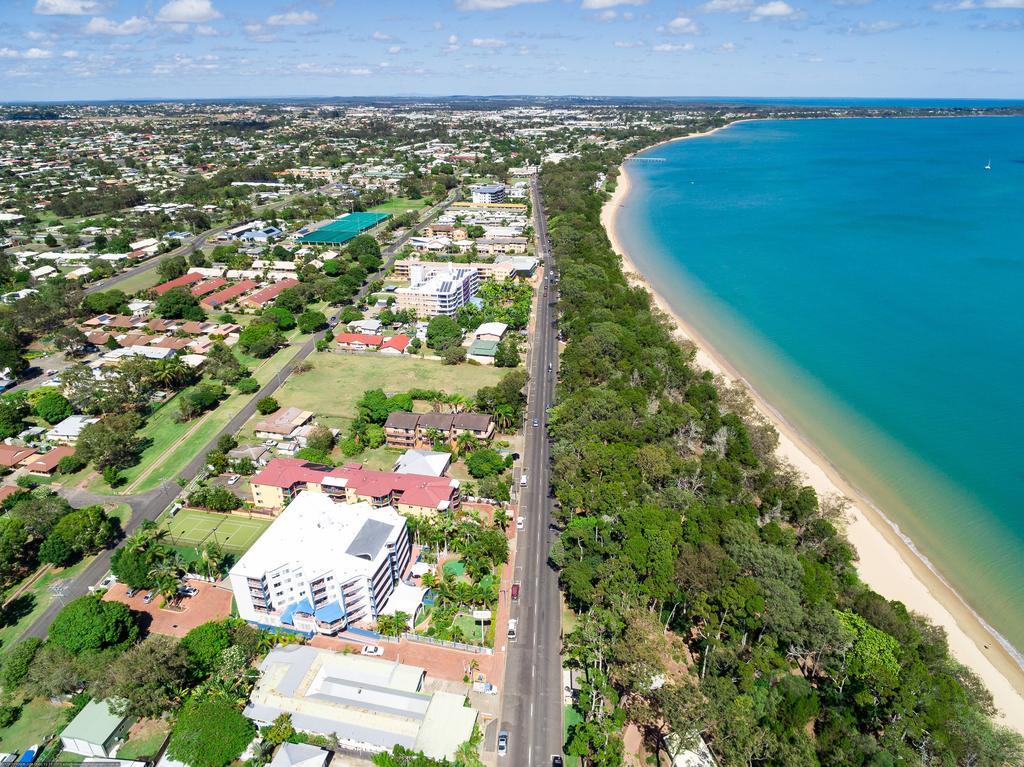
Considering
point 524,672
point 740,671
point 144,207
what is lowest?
point 524,672

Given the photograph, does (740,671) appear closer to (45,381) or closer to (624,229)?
(45,381)

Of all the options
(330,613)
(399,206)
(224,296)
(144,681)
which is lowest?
(330,613)

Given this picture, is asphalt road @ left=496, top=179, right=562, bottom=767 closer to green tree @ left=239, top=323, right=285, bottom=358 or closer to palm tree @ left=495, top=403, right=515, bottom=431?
palm tree @ left=495, top=403, right=515, bottom=431

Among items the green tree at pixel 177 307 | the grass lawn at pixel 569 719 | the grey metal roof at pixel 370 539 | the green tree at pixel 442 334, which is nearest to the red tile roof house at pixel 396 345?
the green tree at pixel 442 334

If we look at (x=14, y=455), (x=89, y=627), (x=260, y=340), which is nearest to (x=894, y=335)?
(x=260, y=340)

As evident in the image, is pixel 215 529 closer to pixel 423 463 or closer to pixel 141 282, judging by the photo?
pixel 423 463

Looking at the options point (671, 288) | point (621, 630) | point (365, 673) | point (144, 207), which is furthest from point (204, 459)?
point (144, 207)
